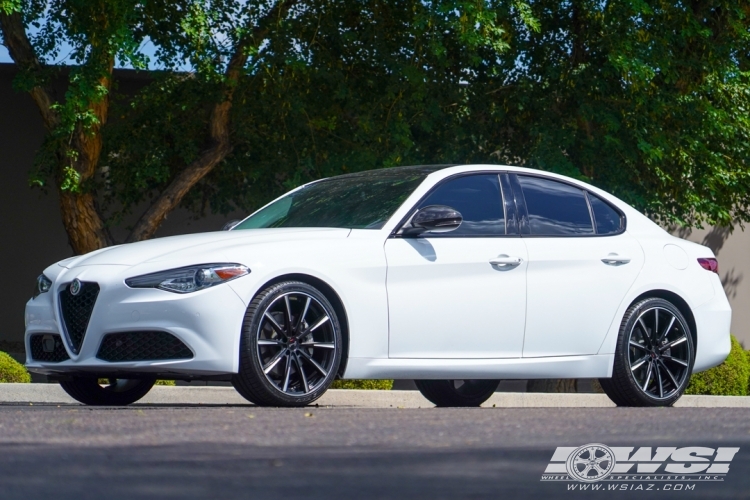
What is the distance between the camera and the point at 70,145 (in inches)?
628

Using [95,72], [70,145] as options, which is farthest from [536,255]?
[70,145]

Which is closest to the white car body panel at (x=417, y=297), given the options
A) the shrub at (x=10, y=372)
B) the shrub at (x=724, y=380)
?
the shrub at (x=10, y=372)

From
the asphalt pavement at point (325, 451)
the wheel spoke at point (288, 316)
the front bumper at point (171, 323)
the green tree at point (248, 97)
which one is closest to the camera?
the asphalt pavement at point (325, 451)

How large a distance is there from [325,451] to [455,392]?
4777 millimetres

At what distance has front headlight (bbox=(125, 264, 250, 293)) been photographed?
690 cm

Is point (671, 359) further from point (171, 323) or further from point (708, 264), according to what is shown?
point (171, 323)

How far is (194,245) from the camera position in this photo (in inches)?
286

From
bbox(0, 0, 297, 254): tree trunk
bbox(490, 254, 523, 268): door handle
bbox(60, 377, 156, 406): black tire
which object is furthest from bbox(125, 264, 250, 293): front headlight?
bbox(0, 0, 297, 254): tree trunk

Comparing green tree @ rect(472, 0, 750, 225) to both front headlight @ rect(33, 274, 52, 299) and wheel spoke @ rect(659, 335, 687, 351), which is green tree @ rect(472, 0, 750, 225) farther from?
front headlight @ rect(33, 274, 52, 299)

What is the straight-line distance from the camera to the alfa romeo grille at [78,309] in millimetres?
7156

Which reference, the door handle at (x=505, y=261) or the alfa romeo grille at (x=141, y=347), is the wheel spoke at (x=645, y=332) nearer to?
the door handle at (x=505, y=261)

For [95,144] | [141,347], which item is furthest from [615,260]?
[95,144]

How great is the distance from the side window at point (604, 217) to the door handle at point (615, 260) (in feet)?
0.92

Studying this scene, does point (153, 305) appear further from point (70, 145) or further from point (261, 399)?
point (70, 145)
